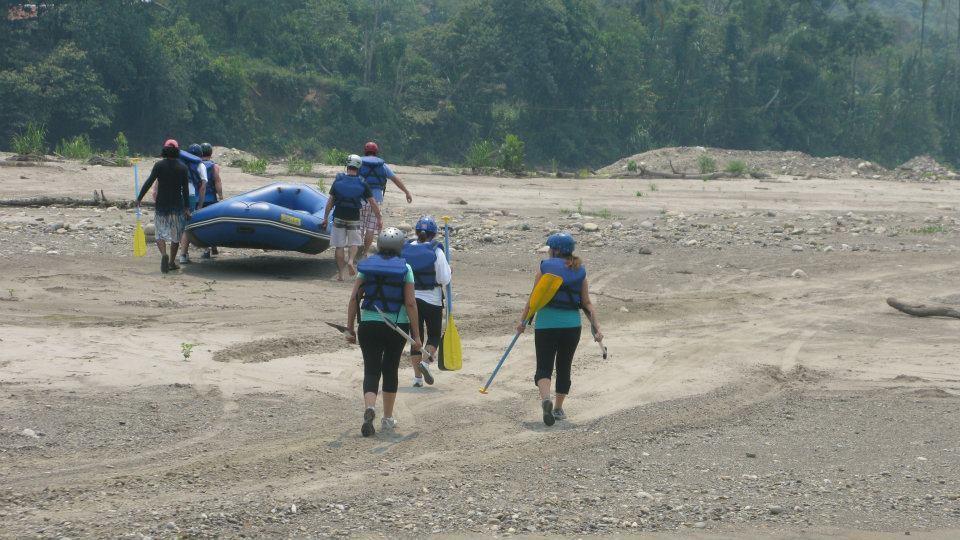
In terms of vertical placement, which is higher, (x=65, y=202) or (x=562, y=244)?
(x=562, y=244)

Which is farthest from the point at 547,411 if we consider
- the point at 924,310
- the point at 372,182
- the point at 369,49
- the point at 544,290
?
the point at 369,49

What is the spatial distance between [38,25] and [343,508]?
109 ft

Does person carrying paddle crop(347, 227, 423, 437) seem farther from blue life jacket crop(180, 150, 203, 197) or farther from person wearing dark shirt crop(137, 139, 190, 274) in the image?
blue life jacket crop(180, 150, 203, 197)

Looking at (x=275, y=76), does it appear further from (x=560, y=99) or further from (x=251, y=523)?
(x=251, y=523)

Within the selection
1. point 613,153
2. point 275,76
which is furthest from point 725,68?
point 275,76

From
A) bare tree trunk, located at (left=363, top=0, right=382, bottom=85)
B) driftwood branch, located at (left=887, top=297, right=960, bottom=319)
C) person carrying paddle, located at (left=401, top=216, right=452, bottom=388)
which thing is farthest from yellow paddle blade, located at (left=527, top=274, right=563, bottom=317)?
bare tree trunk, located at (left=363, top=0, right=382, bottom=85)

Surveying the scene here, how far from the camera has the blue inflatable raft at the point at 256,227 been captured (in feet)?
46.7

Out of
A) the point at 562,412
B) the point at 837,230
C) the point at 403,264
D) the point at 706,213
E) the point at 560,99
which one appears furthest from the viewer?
the point at 560,99

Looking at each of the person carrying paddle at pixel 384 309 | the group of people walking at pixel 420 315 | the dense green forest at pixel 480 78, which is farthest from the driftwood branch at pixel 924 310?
the dense green forest at pixel 480 78

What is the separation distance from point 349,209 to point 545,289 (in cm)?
603

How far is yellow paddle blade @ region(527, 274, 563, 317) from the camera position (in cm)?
838

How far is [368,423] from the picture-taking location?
8.09m

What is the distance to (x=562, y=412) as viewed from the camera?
8.91m

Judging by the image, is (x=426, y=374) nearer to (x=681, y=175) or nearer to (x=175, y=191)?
(x=175, y=191)
